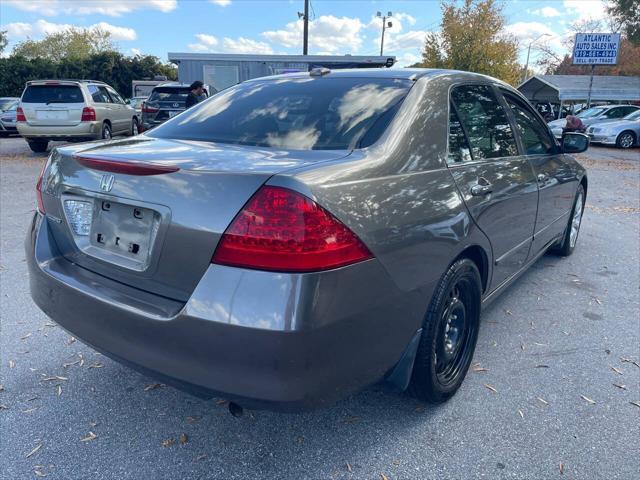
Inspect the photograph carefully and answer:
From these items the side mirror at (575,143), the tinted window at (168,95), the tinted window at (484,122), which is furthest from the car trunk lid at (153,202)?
the tinted window at (168,95)

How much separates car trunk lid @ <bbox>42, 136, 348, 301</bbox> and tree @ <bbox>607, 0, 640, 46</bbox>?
116 feet

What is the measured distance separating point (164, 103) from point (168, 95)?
33 centimetres

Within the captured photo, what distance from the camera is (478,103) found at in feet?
9.57

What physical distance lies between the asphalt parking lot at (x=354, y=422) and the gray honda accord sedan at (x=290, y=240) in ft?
0.91

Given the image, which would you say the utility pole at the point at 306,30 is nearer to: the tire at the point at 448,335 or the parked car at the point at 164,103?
the parked car at the point at 164,103

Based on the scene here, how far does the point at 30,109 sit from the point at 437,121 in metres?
12.1

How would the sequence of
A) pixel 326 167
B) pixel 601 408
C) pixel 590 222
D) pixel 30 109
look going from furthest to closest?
1. pixel 30 109
2. pixel 590 222
3. pixel 601 408
4. pixel 326 167

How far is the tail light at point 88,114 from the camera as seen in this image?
1170cm

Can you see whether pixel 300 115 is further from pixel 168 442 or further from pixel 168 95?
pixel 168 95

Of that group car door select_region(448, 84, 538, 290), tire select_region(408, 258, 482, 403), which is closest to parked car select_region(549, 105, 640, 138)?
car door select_region(448, 84, 538, 290)

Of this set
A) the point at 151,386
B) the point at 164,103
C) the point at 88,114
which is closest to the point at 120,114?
the point at 164,103

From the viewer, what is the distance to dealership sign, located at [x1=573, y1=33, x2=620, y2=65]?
25.7m

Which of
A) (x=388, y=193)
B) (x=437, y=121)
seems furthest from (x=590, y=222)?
(x=388, y=193)

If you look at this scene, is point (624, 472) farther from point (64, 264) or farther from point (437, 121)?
point (64, 264)
